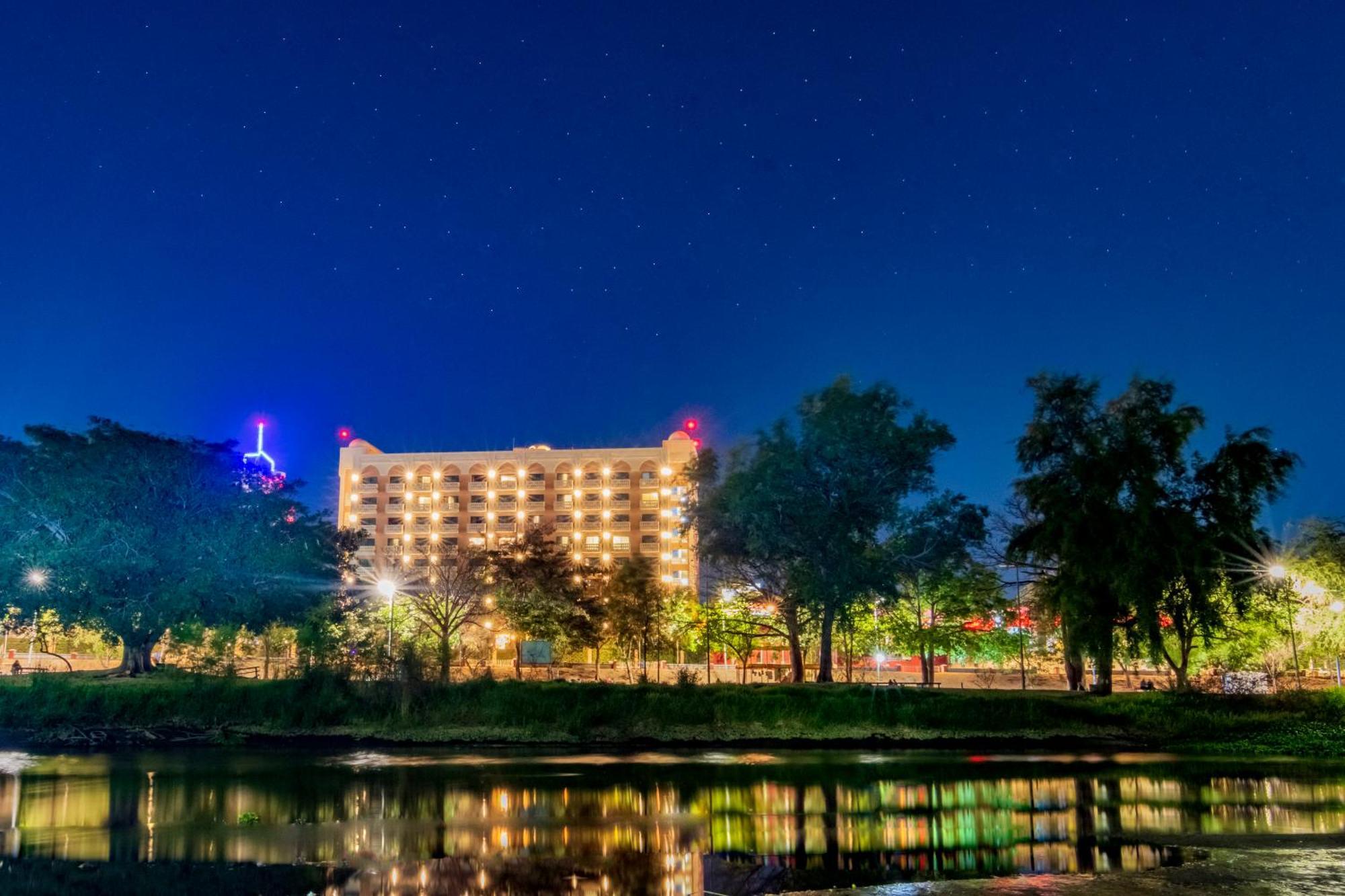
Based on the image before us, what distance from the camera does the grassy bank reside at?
4519 cm

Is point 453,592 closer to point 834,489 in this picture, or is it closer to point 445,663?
point 445,663

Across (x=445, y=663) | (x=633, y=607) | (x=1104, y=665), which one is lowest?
(x=1104, y=665)

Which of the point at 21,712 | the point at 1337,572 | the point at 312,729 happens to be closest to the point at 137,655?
the point at 21,712

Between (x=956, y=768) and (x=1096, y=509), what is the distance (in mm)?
21010

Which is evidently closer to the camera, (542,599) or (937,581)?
(937,581)

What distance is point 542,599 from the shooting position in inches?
2849

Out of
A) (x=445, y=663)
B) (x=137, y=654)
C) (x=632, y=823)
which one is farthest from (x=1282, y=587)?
(x=137, y=654)

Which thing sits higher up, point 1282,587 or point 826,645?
point 1282,587

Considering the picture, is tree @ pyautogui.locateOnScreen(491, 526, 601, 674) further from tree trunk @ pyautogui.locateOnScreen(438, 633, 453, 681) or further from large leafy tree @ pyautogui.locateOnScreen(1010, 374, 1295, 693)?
large leafy tree @ pyautogui.locateOnScreen(1010, 374, 1295, 693)

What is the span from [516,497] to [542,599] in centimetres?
9581

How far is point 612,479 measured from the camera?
16475 centimetres

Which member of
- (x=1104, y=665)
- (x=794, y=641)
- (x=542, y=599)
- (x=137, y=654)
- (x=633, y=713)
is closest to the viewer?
(x=633, y=713)

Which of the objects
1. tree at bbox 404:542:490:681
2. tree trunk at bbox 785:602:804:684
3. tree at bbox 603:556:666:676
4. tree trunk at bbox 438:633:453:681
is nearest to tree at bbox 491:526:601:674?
tree at bbox 404:542:490:681

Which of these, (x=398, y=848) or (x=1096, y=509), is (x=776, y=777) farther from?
(x=1096, y=509)
